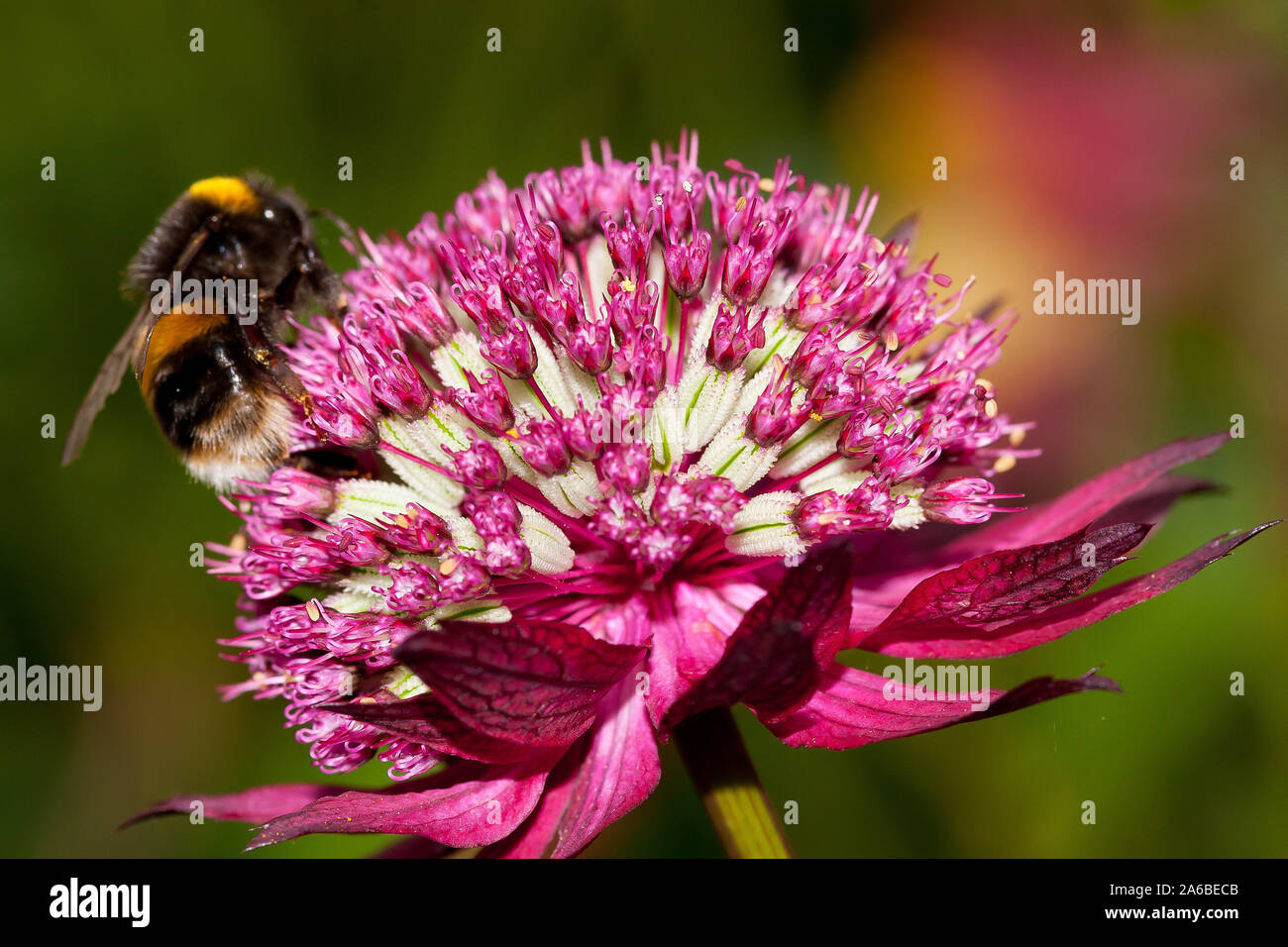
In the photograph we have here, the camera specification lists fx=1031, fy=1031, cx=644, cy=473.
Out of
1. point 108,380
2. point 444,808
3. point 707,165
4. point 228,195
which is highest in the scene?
point 707,165

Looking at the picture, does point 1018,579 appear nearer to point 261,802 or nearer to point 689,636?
point 689,636

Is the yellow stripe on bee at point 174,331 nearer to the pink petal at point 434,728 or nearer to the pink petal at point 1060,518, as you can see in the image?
the pink petal at point 434,728

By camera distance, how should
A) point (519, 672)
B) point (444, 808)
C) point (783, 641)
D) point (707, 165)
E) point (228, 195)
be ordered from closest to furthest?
point (783, 641) → point (519, 672) → point (444, 808) → point (228, 195) → point (707, 165)

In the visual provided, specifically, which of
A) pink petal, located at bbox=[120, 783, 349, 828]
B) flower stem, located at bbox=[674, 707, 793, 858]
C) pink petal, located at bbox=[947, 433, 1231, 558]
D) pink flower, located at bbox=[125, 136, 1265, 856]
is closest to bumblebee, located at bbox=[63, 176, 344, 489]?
pink flower, located at bbox=[125, 136, 1265, 856]

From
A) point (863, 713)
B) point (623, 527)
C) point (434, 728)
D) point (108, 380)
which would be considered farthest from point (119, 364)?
point (863, 713)

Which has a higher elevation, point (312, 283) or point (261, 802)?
point (312, 283)

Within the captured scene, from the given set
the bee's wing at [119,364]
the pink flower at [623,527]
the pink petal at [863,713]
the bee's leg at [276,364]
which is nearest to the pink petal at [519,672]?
the pink flower at [623,527]

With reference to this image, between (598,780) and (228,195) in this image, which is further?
(228,195)
